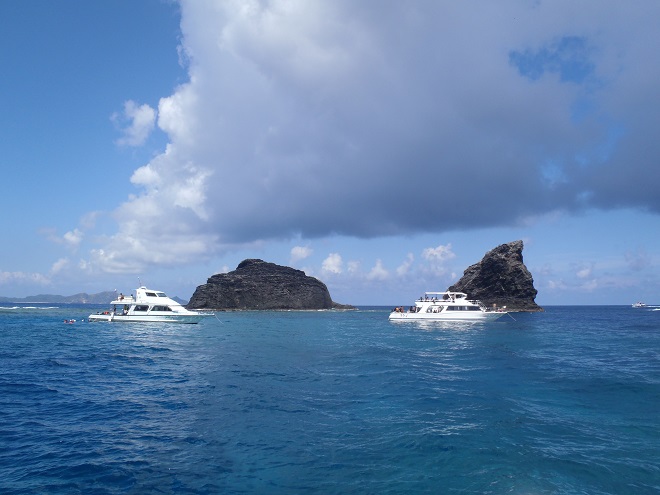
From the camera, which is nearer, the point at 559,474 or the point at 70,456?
the point at 559,474

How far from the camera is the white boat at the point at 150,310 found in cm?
6694

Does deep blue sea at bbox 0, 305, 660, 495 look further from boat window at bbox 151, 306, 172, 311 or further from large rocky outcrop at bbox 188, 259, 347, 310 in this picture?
large rocky outcrop at bbox 188, 259, 347, 310

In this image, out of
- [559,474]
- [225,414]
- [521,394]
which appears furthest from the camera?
[521,394]

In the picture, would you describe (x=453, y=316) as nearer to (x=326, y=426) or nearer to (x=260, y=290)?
(x=326, y=426)

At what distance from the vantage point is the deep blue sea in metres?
11.3

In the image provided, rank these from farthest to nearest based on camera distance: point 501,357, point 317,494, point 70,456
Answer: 1. point 501,357
2. point 70,456
3. point 317,494

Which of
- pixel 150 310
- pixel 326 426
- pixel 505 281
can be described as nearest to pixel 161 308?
pixel 150 310

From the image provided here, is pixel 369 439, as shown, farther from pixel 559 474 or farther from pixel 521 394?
pixel 521 394

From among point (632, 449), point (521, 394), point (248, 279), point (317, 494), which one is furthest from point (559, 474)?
point (248, 279)

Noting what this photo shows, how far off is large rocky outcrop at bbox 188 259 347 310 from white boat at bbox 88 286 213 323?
89184mm

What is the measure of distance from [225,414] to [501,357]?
2529 centimetres

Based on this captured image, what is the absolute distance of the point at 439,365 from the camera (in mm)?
30625

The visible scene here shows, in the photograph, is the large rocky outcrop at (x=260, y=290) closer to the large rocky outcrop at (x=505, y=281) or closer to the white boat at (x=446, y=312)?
the large rocky outcrop at (x=505, y=281)

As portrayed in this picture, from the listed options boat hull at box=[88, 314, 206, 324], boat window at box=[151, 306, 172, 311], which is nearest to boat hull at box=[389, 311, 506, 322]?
boat hull at box=[88, 314, 206, 324]
